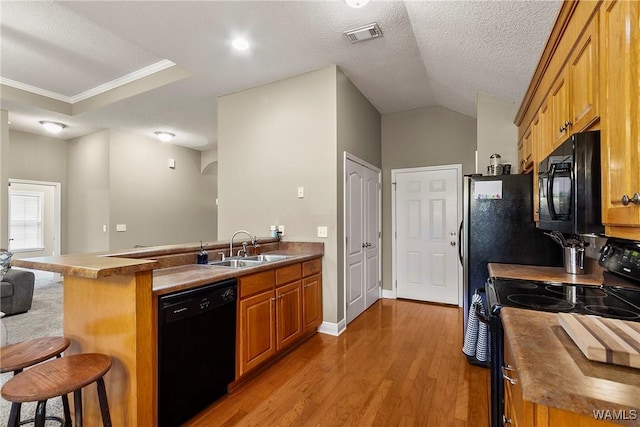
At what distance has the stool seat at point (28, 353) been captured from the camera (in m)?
1.35

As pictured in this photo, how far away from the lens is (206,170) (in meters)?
7.30

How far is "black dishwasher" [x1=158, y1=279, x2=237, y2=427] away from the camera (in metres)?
1.72

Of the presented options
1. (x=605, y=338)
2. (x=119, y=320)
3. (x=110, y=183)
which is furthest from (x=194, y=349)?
(x=110, y=183)

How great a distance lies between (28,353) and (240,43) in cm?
277

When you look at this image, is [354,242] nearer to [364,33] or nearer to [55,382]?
[364,33]

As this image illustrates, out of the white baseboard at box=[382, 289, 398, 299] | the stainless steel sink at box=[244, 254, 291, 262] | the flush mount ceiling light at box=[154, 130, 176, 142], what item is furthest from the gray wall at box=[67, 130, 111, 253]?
the white baseboard at box=[382, 289, 398, 299]

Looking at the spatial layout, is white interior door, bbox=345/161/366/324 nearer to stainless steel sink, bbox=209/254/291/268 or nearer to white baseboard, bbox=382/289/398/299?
white baseboard, bbox=382/289/398/299

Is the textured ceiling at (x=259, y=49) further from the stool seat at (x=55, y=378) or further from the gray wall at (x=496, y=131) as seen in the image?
the stool seat at (x=55, y=378)

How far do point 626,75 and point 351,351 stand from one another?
2.72m

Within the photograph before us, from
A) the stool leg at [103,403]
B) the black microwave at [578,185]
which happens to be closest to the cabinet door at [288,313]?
the stool leg at [103,403]

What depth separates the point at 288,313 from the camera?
278 cm

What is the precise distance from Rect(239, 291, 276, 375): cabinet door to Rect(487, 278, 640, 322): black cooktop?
1636mm

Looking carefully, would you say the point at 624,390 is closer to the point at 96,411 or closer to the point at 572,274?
the point at 572,274

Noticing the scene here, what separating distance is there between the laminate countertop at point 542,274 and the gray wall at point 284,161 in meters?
1.60
